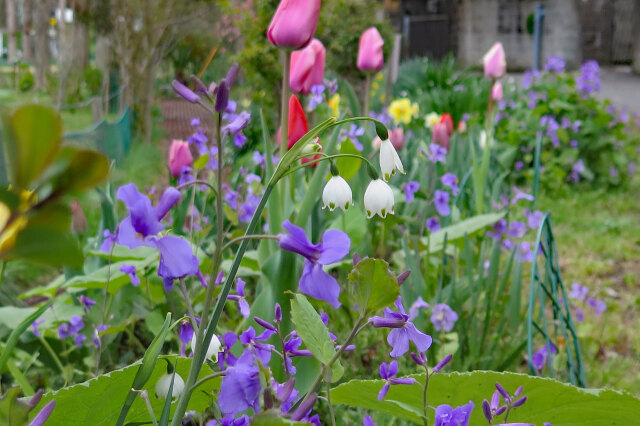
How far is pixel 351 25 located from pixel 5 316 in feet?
16.4

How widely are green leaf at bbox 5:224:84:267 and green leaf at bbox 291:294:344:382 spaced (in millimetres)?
419

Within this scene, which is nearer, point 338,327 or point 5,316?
point 5,316

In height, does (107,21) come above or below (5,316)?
above

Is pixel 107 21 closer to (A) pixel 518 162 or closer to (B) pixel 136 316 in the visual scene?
(A) pixel 518 162

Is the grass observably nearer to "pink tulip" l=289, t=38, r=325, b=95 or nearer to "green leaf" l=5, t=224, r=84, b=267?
"pink tulip" l=289, t=38, r=325, b=95

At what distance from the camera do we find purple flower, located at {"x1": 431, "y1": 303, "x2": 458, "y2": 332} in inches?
70.2

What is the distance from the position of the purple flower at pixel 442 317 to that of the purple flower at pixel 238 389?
1.18m

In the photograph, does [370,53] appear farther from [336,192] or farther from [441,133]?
[336,192]

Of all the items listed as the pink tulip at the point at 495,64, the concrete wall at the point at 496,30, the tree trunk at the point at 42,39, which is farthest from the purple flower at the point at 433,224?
the concrete wall at the point at 496,30

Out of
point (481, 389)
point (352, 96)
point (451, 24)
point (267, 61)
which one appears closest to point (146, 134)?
point (267, 61)

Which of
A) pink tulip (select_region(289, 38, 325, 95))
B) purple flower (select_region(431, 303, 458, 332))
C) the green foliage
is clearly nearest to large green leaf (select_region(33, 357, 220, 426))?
purple flower (select_region(431, 303, 458, 332))

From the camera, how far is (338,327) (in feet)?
6.96

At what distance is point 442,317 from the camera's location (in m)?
1.81

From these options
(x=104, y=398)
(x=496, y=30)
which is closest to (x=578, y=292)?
(x=104, y=398)
